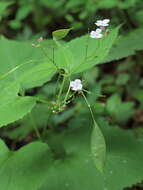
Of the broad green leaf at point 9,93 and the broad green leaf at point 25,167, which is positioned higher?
the broad green leaf at point 9,93

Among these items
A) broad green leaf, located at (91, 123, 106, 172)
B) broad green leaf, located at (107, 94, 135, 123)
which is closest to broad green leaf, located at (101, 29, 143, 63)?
broad green leaf, located at (107, 94, 135, 123)

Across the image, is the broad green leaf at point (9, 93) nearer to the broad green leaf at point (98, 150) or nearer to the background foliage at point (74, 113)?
the background foliage at point (74, 113)

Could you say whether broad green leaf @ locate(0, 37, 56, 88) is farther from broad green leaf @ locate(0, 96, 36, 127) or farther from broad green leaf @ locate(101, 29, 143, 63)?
broad green leaf @ locate(101, 29, 143, 63)

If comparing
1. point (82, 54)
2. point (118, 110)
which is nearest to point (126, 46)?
point (118, 110)

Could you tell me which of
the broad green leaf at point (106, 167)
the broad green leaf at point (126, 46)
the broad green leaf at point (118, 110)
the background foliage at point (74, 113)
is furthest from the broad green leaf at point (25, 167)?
the broad green leaf at point (118, 110)

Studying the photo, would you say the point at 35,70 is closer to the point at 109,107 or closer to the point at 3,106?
the point at 3,106

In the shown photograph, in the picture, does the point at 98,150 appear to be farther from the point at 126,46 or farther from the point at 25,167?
the point at 126,46

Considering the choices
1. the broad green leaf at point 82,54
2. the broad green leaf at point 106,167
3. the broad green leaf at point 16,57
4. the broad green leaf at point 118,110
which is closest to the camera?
the broad green leaf at point 82,54
